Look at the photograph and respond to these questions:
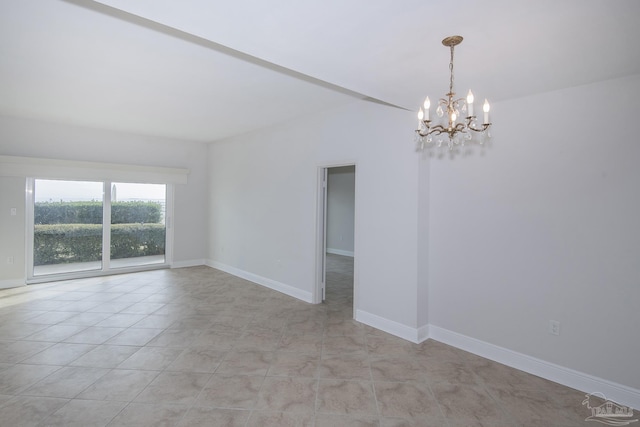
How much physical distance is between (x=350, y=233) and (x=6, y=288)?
284 inches

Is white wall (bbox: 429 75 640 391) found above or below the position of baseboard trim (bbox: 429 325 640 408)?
above

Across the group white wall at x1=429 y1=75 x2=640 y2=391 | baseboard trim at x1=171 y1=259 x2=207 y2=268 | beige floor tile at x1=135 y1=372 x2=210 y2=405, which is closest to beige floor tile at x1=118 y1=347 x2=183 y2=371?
beige floor tile at x1=135 y1=372 x2=210 y2=405

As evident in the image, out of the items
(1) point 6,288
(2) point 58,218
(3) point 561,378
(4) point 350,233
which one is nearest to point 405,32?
(3) point 561,378

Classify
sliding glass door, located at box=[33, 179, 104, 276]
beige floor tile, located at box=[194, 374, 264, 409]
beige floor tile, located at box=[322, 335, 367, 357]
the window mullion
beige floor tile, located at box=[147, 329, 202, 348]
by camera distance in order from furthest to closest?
the window mullion < sliding glass door, located at box=[33, 179, 104, 276] < beige floor tile, located at box=[147, 329, 202, 348] < beige floor tile, located at box=[322, 335, 367, 357] < beige floor tile, located at box=[194, 374, 264, 409]

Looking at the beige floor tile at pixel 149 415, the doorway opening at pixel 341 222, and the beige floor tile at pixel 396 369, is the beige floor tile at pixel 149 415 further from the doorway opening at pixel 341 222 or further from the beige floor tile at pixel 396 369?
the doorway opening at pixel 341 222

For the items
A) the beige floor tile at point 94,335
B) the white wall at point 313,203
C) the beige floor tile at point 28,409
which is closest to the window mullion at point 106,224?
the white wall at point 313,203

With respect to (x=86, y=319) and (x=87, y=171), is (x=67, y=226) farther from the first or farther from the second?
(x=86, y=319)

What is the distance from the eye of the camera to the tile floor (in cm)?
229

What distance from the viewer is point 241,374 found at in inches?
111

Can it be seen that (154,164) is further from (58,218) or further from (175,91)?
(175,91)

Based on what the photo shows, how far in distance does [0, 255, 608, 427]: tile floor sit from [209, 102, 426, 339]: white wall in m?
0.58

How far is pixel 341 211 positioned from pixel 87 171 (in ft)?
20.1

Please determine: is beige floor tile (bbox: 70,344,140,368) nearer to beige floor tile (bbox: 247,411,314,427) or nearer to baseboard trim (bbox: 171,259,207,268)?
beige floor tile (bbox: 247,411,314,427)

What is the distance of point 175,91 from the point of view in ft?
12.4
